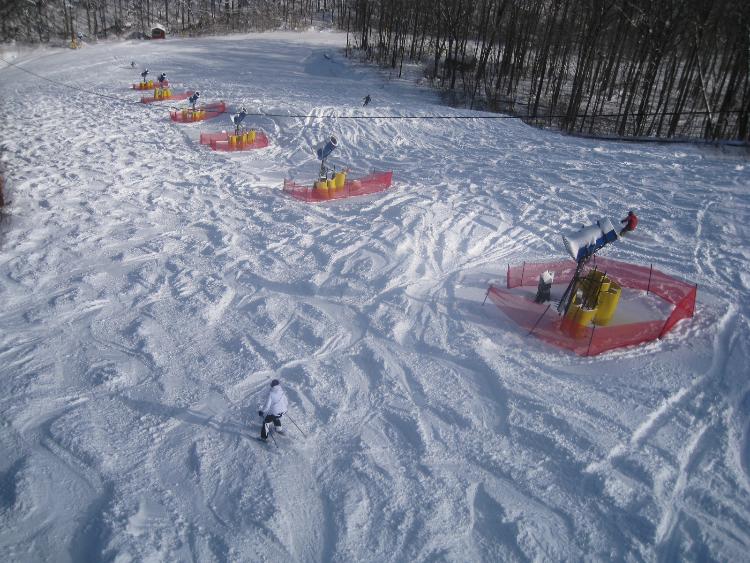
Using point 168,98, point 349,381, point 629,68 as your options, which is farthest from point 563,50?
point 349,381

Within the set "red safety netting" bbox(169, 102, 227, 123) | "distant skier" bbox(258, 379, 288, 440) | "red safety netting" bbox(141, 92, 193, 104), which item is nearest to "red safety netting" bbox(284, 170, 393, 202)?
"distant skier" bbox(258, 379, 288, 440)

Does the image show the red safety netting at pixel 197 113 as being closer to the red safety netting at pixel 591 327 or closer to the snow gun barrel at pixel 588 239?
the red safety netting at pixel 591 327

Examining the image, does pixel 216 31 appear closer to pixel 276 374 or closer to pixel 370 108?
pixel 370 108

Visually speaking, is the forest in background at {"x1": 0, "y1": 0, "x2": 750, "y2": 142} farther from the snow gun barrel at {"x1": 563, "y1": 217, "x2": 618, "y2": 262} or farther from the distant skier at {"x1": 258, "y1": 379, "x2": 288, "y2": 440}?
the distant skier at {"x1": 258, "y1": 379, "x2": 288, "y2": 440}

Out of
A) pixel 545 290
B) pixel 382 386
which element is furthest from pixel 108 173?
pixel 545 290

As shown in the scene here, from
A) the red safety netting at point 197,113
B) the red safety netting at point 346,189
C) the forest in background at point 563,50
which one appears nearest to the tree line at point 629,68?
the forest in background at point 563,50
